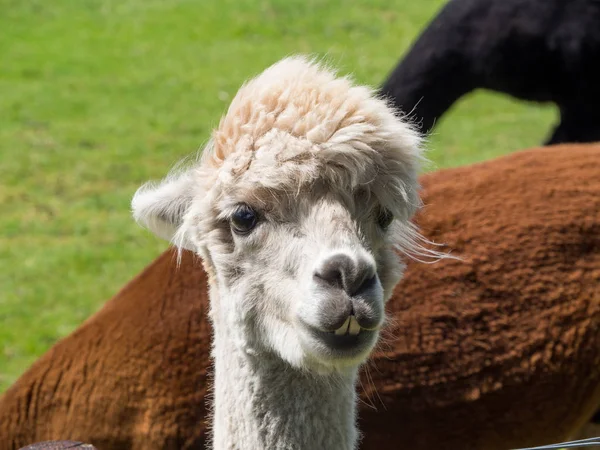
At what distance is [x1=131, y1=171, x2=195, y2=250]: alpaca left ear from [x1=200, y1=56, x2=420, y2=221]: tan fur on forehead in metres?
0.16

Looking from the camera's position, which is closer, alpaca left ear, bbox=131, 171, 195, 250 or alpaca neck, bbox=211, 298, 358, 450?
alpaca neck, bbox=211, 298, 358, 450

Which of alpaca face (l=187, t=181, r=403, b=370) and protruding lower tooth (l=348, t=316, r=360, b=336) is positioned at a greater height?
alpaca face (l=187, t=181, r=403, b=370)

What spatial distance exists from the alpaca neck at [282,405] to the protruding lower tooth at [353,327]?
0.86ft

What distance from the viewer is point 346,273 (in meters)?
2.41

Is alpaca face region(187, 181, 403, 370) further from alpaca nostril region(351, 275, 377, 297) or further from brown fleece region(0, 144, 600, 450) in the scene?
brown fleece region(0, 144, 600, 450)

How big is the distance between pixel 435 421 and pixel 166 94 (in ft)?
28.5

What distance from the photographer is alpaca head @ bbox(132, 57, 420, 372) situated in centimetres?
249

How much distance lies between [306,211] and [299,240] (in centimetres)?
8

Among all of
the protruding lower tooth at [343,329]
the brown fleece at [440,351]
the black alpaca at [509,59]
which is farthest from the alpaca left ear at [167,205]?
the black alpaca at [509,59]

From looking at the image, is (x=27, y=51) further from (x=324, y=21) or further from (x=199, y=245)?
(x=199, y=245)

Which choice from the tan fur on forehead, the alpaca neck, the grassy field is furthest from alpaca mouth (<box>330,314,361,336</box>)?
the grassy field

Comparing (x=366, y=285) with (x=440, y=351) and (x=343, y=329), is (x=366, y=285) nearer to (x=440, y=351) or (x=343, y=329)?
(x=343, y=329)

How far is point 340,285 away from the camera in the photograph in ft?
7.97

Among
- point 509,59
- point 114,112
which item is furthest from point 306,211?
point 114,112
